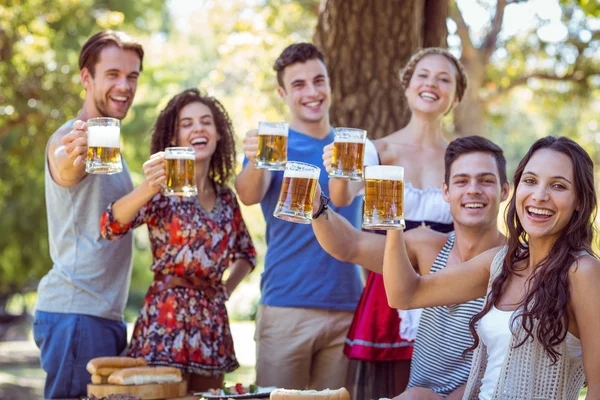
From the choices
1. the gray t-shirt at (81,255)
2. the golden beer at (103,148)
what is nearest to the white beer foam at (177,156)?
the golden beer at (103,148)

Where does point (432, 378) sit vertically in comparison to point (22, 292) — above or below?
above

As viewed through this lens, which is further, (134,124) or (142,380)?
(134,124)

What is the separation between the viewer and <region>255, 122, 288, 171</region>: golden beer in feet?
11.8

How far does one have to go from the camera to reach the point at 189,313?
158 inches

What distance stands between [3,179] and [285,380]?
31.0 ft

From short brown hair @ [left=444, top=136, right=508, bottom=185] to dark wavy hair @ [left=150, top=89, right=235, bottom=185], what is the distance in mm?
1261

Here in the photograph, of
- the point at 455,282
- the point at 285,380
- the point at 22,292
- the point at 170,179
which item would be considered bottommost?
the point at 22,292

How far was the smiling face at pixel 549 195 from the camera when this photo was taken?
2932 millimetres

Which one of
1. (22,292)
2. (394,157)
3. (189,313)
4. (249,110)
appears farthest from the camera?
(22,292)

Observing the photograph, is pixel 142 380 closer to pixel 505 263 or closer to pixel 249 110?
pixel 505 263

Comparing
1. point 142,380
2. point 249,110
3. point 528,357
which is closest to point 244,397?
point 142,380

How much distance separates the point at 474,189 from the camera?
11.9ft

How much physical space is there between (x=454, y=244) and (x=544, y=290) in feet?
3.06

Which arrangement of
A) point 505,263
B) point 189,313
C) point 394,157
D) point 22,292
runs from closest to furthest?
point 505,263, point 189,313, point 394,157, point 22,292
